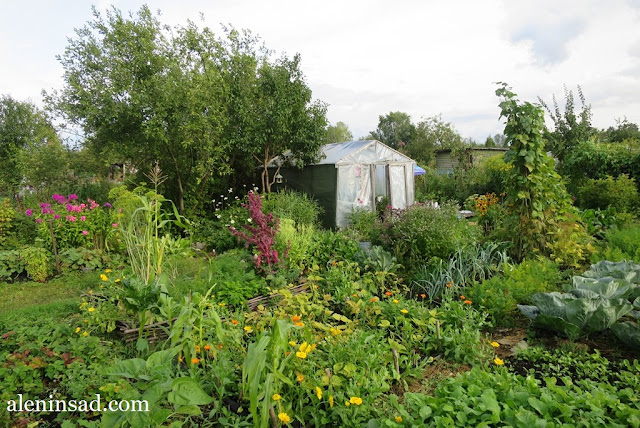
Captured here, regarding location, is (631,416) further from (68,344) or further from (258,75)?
(258,75)

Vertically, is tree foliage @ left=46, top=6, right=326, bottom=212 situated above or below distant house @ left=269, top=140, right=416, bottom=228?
above

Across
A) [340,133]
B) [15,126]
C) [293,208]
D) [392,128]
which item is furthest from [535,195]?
[340,133]

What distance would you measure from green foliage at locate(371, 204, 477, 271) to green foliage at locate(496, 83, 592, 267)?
0.71m

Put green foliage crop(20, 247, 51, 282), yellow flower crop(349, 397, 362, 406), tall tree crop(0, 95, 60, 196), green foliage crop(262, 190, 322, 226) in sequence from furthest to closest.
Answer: tall tree crop(0, 95, 60, 196) < green foliage crop(262, 190, 322, 226) < green foliage crop(20, 247, 51, 282) < yellow flower crop(349, 397, 362, 406)

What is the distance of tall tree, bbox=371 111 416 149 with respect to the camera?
113 feet

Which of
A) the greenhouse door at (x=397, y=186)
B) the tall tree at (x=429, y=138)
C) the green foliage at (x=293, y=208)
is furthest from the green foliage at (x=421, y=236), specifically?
the tall tree at (x=429, y=138)

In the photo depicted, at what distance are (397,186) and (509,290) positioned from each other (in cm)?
779

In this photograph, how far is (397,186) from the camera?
37.0ft

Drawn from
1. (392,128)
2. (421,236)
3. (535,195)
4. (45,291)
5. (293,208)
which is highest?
(392,128)

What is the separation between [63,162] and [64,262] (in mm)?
5471

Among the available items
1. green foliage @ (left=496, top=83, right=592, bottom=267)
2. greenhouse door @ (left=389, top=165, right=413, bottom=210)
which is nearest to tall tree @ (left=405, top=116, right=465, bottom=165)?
greenhouse door @ (left=389, top=165, right=413, bottom=210)

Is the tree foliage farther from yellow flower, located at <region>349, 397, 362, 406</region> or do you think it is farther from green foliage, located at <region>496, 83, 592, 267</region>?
yellow flower, located at <region>349, 397, 362, 406</region>

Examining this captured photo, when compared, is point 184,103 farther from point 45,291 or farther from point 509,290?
point 509,290

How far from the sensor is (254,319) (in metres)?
3.24
